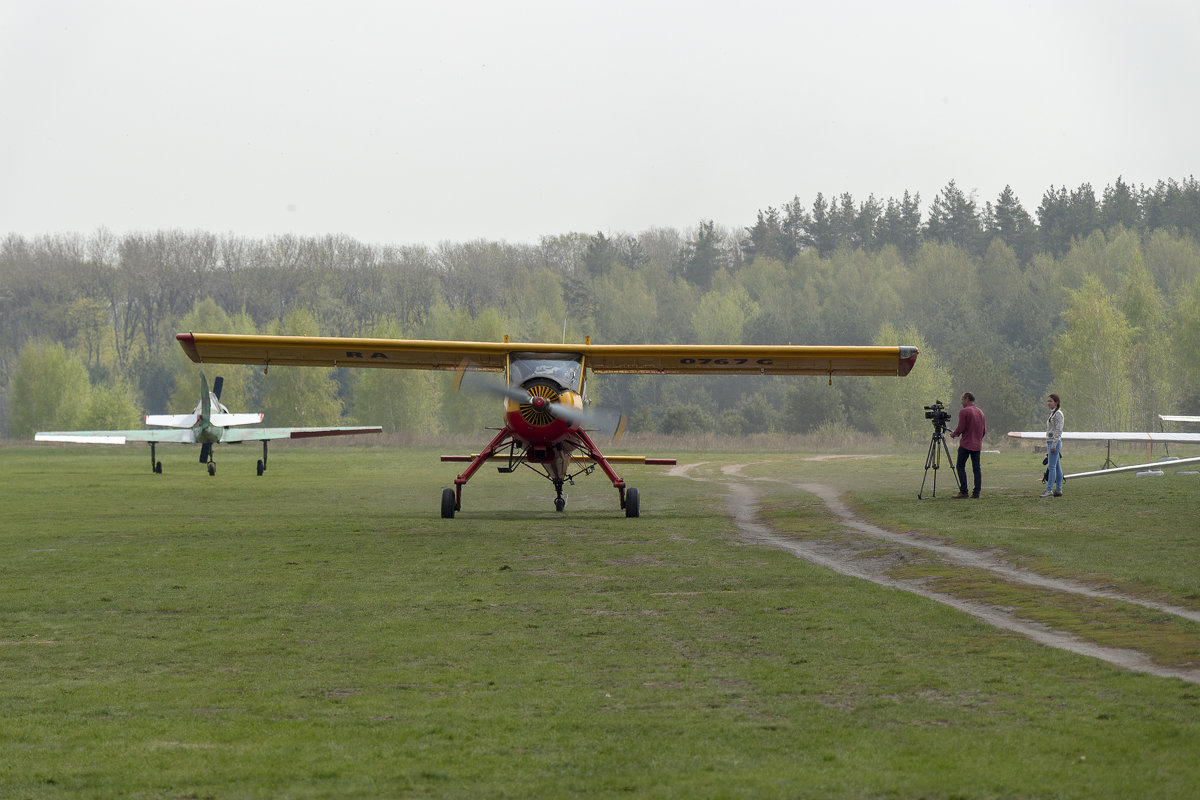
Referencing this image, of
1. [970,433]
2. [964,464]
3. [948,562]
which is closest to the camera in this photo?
[948,562]

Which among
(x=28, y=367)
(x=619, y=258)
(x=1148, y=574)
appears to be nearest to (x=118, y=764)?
(x=1148, y=574)

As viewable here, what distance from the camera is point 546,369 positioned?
2027 centimetres

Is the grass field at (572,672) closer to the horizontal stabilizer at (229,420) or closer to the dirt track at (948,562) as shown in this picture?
the dirt track at (948,562)

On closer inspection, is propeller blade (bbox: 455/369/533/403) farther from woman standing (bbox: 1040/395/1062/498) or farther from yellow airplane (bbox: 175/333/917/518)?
woman standing (bbox: 1040/395/1062/498)

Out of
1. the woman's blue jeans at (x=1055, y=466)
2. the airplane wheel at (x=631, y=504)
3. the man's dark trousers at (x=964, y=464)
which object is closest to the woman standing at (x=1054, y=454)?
the woman's blue jeans at (x=1055, y=466)

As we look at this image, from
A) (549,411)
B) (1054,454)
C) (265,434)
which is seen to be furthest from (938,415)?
(265,434)

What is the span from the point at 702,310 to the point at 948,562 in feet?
293

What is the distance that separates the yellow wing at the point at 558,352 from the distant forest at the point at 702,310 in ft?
151

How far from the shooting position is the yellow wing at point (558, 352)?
20.7 m

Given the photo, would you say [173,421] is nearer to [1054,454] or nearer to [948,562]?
[1054,454]

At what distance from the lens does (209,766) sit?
532cm

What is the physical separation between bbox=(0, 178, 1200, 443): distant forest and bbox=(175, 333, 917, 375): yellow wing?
45.9m

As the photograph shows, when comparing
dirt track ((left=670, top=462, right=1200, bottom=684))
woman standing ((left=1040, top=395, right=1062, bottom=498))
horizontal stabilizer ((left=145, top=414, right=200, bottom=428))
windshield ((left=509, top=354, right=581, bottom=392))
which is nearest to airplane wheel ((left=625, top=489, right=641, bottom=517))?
dirt track ((left=670, top=462, right=1200, bottom=684))

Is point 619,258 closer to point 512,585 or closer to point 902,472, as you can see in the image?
point 902,472
